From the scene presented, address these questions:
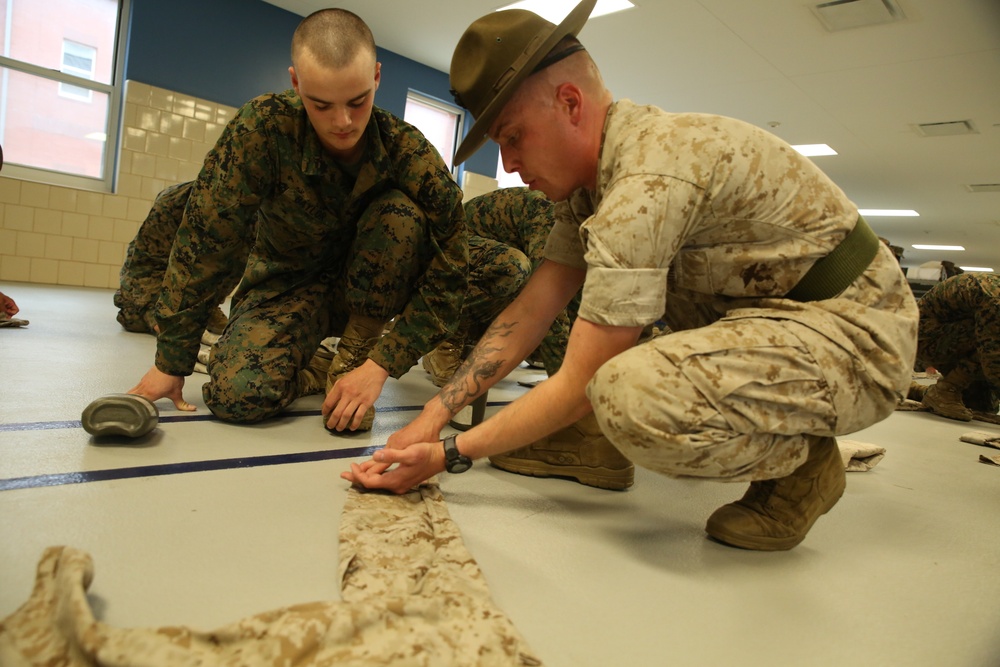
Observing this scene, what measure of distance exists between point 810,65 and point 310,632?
243 inches

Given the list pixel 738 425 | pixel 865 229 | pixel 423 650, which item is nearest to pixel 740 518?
pixel 738 425

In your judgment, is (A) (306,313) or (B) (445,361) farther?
(B) (445,361)

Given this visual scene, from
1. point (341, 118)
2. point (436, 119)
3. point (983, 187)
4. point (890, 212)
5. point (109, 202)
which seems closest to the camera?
point (341, 118)

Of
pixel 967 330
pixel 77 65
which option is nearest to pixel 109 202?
pixel 77 65

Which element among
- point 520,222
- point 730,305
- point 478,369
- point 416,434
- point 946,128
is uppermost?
point 946,128

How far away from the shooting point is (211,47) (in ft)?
18.3

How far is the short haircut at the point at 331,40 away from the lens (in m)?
1.57

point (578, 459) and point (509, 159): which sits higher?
point (509, 159)

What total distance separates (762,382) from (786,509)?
36 centimetres

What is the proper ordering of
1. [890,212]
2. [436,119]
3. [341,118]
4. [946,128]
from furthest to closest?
[890,212] → [436,119] → [946,128] → [341,118]

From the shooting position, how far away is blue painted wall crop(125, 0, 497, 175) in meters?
5.25

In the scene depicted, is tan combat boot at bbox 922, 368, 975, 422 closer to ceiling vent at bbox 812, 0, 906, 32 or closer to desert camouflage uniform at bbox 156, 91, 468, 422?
ceiling vent at bbox 812, 0, 906, 32

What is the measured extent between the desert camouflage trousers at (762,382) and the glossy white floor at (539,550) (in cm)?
22

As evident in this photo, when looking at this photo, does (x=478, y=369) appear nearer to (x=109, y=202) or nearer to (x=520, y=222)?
(x=520, y=222)
